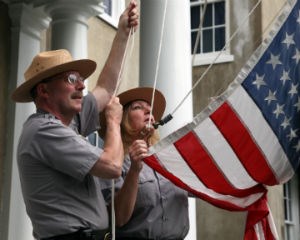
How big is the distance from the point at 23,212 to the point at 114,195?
10.9 ft

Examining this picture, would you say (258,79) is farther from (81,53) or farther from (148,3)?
(81,53)

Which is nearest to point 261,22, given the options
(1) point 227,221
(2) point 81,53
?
(1) point 227,221

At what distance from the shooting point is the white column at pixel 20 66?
6.75 metres

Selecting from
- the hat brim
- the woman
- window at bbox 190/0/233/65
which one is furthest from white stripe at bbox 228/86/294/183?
window at bbox 190/0/233/65

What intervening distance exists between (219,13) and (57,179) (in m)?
13.1

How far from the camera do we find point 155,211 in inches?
150

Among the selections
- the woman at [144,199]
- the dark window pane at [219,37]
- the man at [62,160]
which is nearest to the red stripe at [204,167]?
the woman at [144,199]

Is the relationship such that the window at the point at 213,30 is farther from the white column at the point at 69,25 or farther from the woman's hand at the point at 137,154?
the woman's hand at the point at 137,154

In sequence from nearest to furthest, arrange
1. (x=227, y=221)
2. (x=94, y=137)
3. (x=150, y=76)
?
(x=150, y=76) < (x=94, y=137) < (x=227, y=221)

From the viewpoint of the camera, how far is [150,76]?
5.97 m

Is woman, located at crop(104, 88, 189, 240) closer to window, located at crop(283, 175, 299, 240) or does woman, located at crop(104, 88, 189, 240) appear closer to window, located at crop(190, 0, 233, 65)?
window, located at crop(190, 0, 233, 65)

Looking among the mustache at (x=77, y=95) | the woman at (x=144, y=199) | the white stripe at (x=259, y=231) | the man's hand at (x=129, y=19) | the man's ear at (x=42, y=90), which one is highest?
the man's hand at (x=129, y=19)

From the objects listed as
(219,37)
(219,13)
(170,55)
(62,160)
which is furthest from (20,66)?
(219,13)

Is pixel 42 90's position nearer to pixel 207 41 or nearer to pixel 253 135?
pixel 253 135
